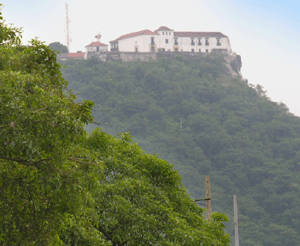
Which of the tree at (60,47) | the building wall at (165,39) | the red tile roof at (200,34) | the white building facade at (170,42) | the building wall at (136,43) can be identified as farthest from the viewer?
the red tile roof at (200,34)

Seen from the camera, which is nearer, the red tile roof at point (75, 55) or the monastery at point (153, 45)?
the monastery at point (153, 45)

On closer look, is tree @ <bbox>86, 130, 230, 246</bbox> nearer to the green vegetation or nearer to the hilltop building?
the green vegetation

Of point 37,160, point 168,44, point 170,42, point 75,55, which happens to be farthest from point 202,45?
point 37,160

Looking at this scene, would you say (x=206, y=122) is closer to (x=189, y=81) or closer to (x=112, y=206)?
(x=189, y=81)

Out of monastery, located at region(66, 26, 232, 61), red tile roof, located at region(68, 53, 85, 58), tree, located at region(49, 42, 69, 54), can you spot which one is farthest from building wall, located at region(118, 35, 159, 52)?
tree, located at region(49, 42, 69, 54)

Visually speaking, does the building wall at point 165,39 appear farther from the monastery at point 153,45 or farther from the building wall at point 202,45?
the building wall at point 202,45

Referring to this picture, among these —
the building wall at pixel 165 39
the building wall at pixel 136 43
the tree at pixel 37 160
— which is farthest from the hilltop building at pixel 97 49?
the tree at pixel 37 160

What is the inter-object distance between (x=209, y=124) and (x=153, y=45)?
22.7 meters

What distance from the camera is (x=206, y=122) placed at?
109062mm

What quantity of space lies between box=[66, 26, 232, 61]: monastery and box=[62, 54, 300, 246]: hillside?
88.6 inches

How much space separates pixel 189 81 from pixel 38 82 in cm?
11473

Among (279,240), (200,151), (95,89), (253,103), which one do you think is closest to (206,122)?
(200,151)

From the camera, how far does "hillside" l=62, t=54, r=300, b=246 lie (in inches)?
3647

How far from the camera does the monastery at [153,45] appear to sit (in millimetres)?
111562
